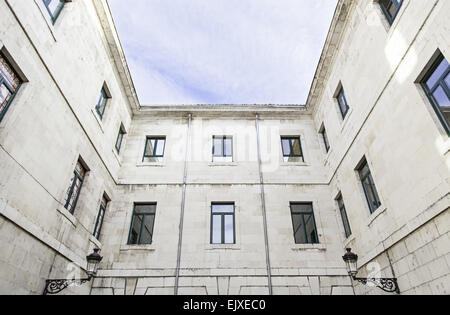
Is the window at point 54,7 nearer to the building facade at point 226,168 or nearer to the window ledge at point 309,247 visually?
the building facade at point 226,168

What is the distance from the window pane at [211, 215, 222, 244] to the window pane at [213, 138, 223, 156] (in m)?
3.12

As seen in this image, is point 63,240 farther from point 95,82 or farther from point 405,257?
point 405,257

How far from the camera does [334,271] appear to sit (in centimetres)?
966

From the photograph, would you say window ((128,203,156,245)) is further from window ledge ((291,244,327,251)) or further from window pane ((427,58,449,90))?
window pane ((427,58,449,90))

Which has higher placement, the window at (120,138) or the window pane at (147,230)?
the window at (120,138)

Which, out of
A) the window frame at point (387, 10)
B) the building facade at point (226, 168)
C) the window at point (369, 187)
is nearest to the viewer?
the building facade at point (226, 168)

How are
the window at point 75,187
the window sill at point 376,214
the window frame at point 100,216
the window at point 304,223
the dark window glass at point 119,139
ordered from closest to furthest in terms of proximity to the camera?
the window sill at point 376,214, the window at point 75,187, the window frame at point 100,216, the window at point 304,223, the dark window glass at point 119,139

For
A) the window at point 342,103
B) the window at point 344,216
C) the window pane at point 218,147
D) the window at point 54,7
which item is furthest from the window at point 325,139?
the window at point 54,7

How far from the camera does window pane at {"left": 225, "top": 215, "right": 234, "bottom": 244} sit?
10438 mm

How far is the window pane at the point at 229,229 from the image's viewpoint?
34.2ft

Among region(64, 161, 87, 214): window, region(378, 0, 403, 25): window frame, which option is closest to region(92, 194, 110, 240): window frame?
region(64, 161, 87, 214): window

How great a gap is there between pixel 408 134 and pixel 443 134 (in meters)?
0.95

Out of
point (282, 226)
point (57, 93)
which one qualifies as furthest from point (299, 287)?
point (57, 93)

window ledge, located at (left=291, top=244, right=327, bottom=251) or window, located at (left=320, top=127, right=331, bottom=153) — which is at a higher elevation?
window, located at (left=320, top=127, right=331, bottom=153)
